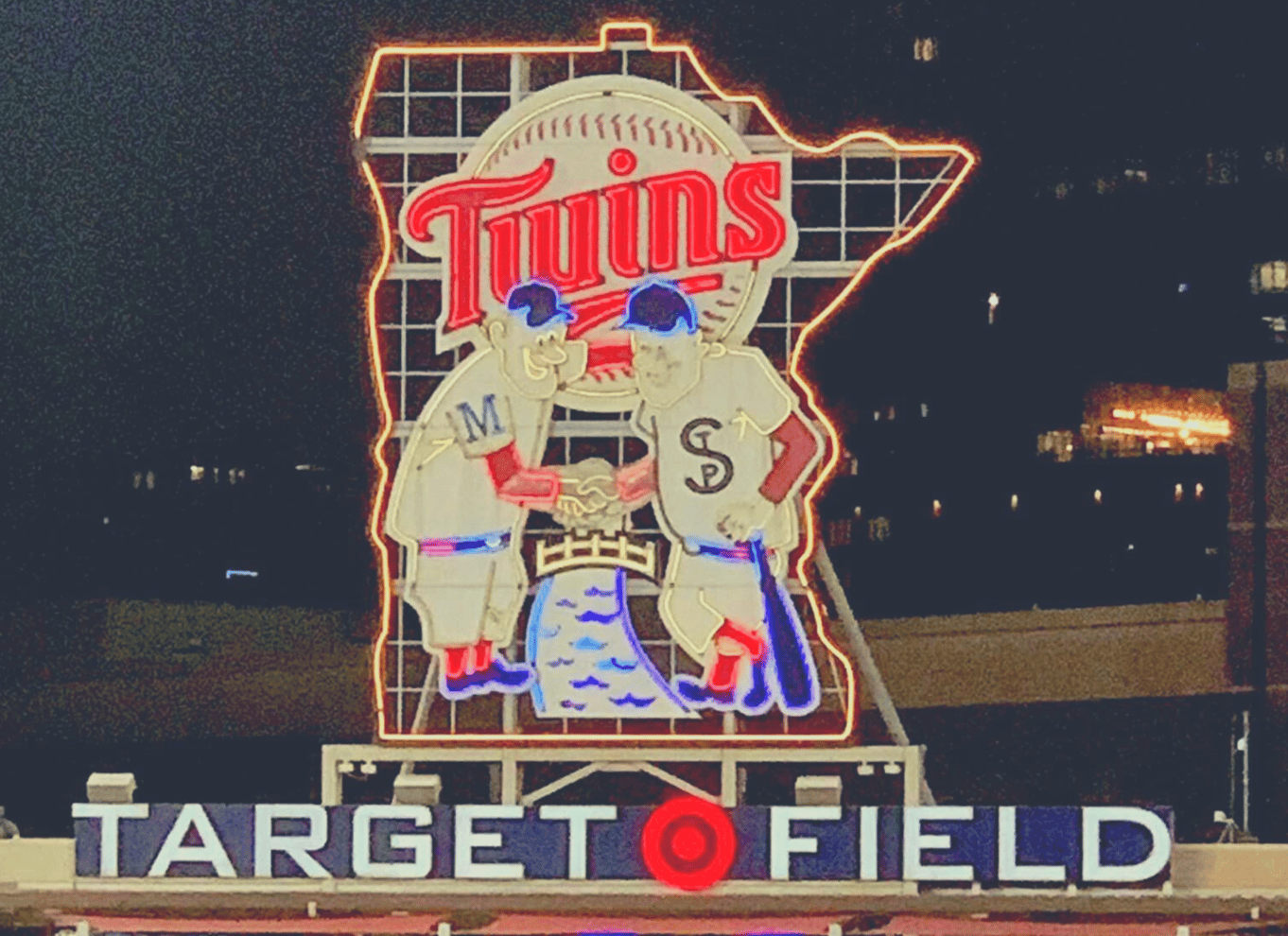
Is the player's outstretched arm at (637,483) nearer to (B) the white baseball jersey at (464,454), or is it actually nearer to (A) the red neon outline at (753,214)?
(B) the white baseball jersey at (464,454)

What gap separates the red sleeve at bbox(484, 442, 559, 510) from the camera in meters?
23.5

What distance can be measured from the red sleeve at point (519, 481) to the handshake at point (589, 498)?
3.4 inches

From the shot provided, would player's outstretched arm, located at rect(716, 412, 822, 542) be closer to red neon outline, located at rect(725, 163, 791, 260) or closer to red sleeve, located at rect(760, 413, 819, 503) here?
red sleeve, located at rect(760, 413, 819, 503)

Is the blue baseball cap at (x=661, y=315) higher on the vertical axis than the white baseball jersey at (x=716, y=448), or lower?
higher

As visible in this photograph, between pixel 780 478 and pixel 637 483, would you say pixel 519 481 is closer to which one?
pixel 637 483

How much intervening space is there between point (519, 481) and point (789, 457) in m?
2.23

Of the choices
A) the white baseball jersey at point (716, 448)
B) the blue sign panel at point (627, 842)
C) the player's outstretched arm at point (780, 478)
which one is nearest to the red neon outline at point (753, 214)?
the white baseball jersey at point (716, 448)

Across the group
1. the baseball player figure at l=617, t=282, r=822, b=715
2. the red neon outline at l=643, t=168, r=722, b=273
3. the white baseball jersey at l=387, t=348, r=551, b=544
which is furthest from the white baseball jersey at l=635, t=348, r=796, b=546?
the red neon outline at l=643, t=168, r=722, b=273

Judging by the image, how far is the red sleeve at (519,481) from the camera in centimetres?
2350

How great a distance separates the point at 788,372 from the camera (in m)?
23.7

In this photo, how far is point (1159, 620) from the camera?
4253cm

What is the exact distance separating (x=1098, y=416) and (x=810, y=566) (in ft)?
185

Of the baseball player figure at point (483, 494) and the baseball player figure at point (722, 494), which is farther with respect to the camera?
the baseball player figure at point (483, 494)

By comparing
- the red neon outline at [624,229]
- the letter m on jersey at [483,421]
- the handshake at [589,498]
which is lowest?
the handshake at [589,498]
